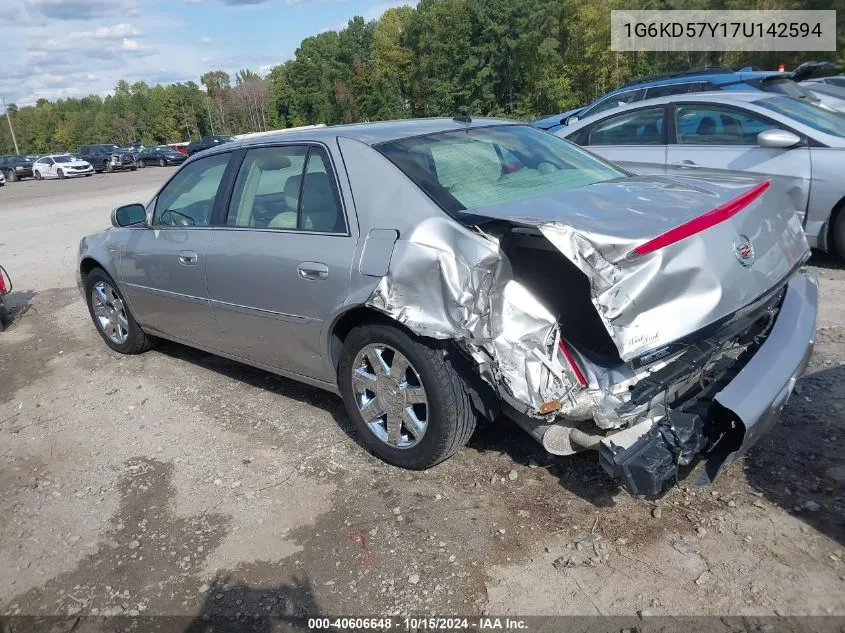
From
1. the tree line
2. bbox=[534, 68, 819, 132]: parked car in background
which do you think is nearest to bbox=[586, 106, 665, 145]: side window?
bbox=[534, 68, 819, 132]: parked car in background

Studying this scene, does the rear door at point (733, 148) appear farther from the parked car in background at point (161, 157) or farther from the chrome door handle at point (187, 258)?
the parked car in background at point (161, 157)

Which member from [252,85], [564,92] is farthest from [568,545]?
[252,85]

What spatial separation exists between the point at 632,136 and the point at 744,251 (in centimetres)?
490

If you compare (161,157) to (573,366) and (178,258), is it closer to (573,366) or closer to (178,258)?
(178,258)

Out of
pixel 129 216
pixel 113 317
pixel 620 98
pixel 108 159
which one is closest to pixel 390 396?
pixel 129 216

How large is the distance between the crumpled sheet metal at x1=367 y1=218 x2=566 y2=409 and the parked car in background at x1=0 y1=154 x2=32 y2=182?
42.8m

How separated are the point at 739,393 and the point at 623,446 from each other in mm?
494

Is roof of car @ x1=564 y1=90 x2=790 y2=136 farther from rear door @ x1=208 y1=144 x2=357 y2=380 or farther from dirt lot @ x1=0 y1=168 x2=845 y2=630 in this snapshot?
rear door @ x1=208 y1=144 x2=357 y2=380

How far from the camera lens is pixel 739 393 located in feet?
9.00

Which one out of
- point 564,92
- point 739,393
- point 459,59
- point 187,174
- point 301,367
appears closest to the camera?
point 739,393

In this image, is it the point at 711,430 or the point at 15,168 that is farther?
the point at 15,168

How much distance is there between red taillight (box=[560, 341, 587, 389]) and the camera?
287cm

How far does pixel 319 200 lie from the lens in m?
3.80

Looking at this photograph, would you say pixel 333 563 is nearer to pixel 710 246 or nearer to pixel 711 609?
pixel 711 609
